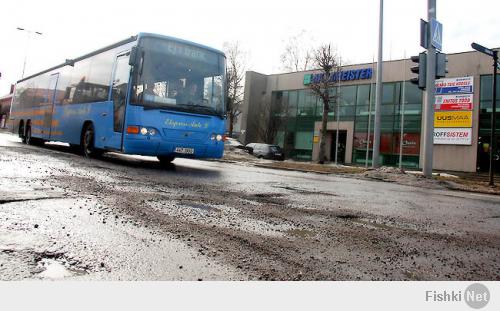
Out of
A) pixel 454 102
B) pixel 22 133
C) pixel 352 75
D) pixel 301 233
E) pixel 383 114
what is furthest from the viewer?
pixel 352 75

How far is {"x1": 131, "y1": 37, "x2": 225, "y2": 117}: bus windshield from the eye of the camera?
9977mm

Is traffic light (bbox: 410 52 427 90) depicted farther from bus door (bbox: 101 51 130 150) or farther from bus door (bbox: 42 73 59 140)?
bus door (bbox: 42 73 59 140)

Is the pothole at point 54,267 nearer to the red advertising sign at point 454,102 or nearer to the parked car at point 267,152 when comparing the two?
the parked car at point 267,152

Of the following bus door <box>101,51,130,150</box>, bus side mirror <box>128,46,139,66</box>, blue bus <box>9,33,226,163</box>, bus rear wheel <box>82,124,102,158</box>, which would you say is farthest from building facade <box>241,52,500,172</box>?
bus side mirror <box>128,46,139,66</box>

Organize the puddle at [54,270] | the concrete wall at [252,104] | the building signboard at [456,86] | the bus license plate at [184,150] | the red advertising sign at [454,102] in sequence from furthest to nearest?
the concrete wall at [252,104] < the building signboard at [456,86] < the red advertising sign at [454,102] < the bus license plate at [184,150] < the puddle at [54,270]

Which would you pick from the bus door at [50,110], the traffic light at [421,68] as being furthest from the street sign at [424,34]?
Answer: the bus door at [50,110]

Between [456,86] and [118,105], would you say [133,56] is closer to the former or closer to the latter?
[118,105]

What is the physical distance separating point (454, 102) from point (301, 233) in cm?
3034

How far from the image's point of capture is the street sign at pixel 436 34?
13.9 m

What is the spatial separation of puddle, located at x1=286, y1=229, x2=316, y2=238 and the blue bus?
22.0 ft

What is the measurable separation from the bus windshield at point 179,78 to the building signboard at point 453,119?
24142mm

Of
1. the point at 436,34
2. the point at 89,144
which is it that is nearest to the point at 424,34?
the point at 436,34

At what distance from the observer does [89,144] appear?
1192cm
